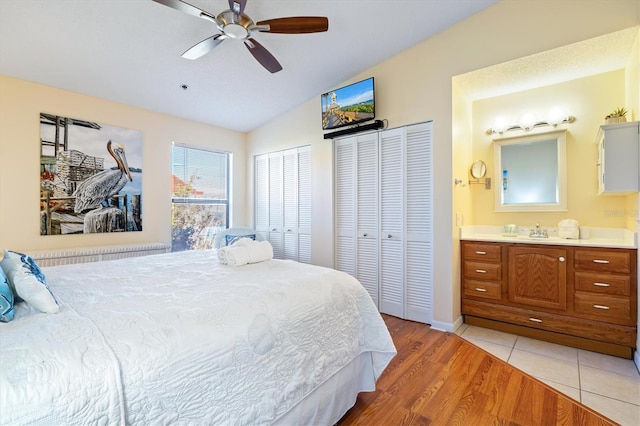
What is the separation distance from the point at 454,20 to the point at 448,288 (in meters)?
2.75

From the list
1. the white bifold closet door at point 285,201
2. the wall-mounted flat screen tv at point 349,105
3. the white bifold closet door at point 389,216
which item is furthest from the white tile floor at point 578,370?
the wall-mounted flat screen tv at point 349,105

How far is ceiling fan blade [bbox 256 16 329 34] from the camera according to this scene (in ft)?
7.05

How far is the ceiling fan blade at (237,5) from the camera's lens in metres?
1.98

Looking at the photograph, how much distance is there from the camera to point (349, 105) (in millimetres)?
3740

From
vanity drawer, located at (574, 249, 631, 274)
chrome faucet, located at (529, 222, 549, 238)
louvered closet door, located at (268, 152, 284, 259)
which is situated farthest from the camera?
louvered closet door, located at (268, 152, 284, 259)

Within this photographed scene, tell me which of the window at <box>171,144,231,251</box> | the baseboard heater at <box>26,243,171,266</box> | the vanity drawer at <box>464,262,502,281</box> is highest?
the window at <box>171,144,231,251</box>

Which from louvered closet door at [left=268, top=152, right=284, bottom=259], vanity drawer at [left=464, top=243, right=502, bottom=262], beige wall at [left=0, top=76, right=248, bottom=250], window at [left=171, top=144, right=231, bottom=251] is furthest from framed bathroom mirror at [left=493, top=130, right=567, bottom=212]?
beige wall at [left=0, top=76, right=248, bottom=250]

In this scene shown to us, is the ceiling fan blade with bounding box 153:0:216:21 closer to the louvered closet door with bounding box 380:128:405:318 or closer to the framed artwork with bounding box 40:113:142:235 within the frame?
the louvered closet door with bounding box 380:128:405:318

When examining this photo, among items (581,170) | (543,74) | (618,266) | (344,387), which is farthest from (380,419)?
(543,74)

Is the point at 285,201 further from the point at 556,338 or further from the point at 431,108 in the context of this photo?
Result: the point at 556,338

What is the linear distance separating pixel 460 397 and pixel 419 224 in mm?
1746

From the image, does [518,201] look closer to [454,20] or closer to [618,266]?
[618,266]

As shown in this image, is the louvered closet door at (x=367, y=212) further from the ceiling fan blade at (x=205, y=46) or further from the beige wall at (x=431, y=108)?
the ceiling fan blade at (x=205, y=46)

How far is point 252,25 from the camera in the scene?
221cm
